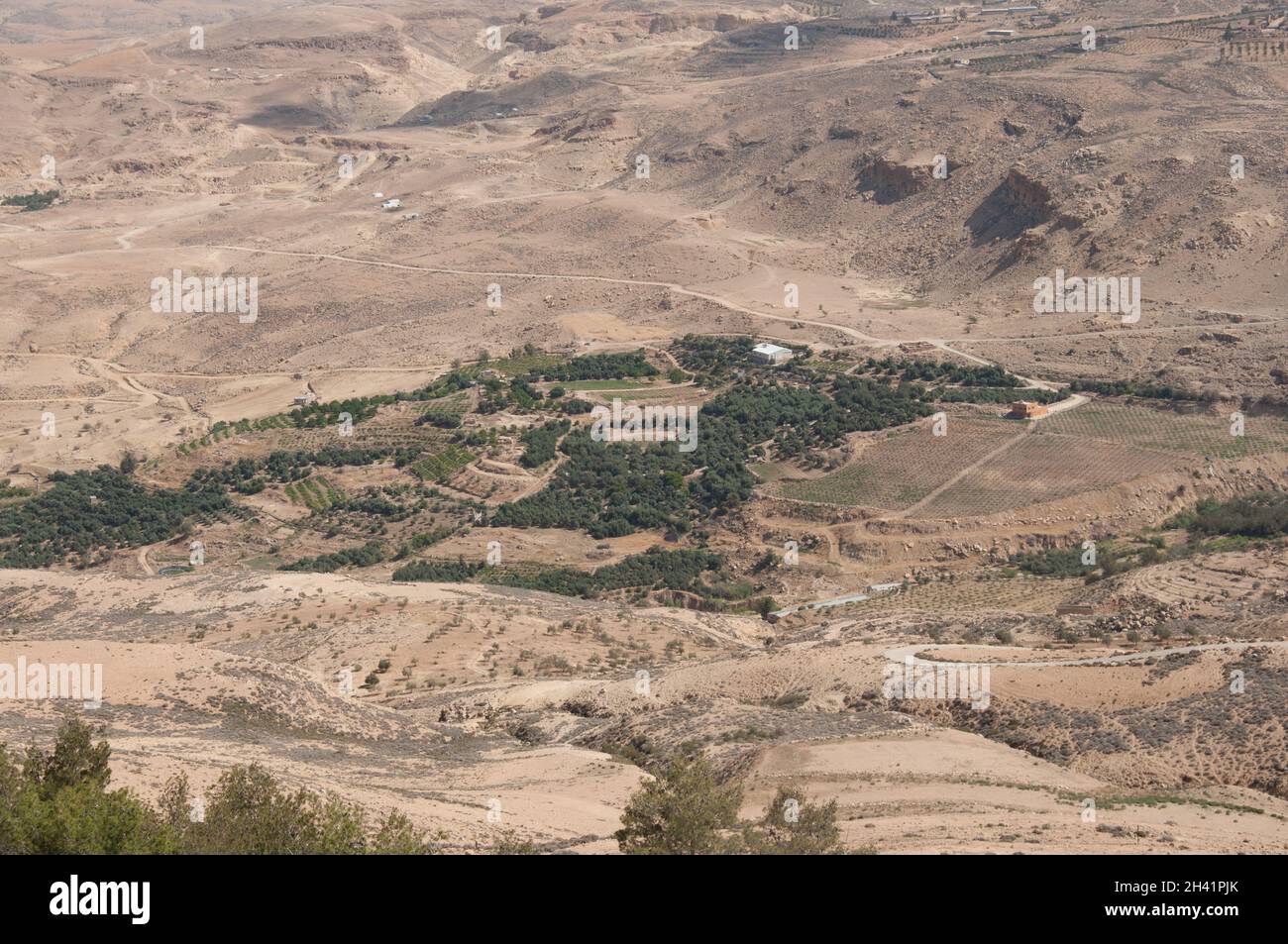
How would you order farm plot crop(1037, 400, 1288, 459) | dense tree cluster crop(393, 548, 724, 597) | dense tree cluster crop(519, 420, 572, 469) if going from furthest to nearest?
dense tree cluster crop(519, 420, 572, 469), farm plot crop(1037, 400, 1288, 459), dense tree cluster crop(393, 548, 724, 597)

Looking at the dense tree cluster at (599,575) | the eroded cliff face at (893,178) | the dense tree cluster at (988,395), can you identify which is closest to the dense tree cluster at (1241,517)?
the dense tree cluster at (988,395)

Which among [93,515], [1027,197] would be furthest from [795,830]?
[1027,197]

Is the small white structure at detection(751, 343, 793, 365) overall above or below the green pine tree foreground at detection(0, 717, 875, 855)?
below

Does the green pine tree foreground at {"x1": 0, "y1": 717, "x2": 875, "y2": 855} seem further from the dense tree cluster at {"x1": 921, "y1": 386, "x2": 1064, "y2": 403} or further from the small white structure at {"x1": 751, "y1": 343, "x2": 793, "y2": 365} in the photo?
the small white structure at {"x1": 751, "y1": 343, "x2": 793, "y2": 365}

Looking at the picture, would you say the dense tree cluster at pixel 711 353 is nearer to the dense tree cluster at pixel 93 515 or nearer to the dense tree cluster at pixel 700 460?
the dense tree cluster at pixel 700 460

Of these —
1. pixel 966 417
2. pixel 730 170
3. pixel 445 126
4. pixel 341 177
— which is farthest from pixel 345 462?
pixel 445 126

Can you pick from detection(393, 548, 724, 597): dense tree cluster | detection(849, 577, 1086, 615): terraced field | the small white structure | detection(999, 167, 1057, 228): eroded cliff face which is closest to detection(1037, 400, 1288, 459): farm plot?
detection(849, 577, 1086, 615): terraced field

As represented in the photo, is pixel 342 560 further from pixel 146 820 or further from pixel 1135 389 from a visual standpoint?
pixel 146 820

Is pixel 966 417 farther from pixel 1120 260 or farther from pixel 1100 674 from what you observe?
pixel 1100 674
